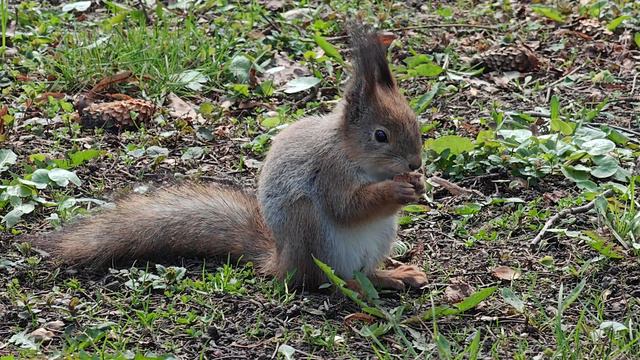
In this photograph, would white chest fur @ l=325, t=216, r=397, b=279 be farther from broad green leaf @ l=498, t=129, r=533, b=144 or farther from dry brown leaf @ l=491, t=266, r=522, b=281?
broad green leaf @ l=498, t=129, r=533, b=144

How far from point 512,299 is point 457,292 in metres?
0.20

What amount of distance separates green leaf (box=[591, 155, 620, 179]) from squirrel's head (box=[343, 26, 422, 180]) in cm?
93

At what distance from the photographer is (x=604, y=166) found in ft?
12.5

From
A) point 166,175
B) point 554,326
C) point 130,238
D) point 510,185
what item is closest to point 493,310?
point 554,326

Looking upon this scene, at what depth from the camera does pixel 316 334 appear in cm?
291

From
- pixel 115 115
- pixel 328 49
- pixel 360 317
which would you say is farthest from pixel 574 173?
pixel 115 115

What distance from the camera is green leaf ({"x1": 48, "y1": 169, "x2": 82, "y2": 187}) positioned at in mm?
3809

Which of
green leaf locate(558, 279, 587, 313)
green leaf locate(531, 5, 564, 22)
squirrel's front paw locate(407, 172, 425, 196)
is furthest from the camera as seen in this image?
green leaf locate(531, 5, 564, 22)

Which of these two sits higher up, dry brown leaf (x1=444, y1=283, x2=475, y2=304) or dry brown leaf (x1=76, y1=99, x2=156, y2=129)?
dry brown leaf (x1=76, y1=99, x2=156, y2=129)

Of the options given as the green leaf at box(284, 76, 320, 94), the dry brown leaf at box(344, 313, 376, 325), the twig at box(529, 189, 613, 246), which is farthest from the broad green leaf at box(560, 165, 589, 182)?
the green leaf at box(284, 76, 320, 94)

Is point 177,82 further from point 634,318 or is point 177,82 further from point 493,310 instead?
point 634,318

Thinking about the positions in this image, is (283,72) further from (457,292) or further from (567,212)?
(457,292)

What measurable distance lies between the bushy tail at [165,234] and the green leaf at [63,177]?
1.42 feet

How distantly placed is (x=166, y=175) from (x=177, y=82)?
2.42ft
